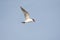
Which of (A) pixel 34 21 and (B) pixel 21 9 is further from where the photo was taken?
(A) pixel 34 21

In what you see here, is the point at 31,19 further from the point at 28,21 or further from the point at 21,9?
the point at 21,9

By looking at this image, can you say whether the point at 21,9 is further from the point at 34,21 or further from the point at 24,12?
the point at 34,21

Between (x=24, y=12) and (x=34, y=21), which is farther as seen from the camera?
(x=34, y=21)

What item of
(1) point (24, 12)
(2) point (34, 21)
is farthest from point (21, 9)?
(2) point (34, 21)

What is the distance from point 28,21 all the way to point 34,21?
164 centimetres

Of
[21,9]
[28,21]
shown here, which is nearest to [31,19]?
[28,21]

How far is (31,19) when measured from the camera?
42219 mm

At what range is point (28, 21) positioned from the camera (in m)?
41.6

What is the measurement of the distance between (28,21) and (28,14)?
101cm

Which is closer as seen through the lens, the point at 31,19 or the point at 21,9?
the point at 21,9

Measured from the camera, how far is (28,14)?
137 feet

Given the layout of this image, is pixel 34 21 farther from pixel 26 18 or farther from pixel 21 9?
pixel 21 9

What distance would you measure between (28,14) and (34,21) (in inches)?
75.0

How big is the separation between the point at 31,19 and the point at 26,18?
830 mm
